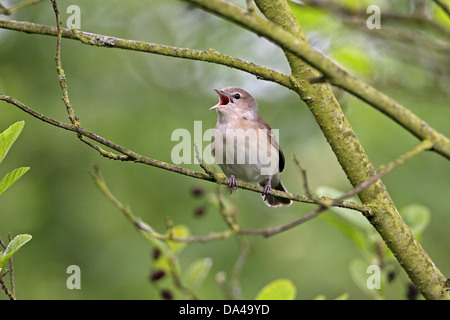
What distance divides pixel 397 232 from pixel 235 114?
2.38 meters

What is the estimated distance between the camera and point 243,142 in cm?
443

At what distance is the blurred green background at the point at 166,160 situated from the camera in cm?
595

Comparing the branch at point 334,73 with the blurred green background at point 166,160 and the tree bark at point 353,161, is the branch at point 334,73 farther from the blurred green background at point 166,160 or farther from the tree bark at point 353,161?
the blurred green background at point 166,160

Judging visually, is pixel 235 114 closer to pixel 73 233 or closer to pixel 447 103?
pixel 447 103

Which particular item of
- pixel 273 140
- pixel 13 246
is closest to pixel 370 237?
pixel 273 140

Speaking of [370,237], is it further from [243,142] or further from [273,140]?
[273,140]

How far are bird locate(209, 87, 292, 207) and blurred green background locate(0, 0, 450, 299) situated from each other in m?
0.85

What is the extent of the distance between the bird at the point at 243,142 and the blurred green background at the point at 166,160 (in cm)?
85

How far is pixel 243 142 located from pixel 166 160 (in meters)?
2.05

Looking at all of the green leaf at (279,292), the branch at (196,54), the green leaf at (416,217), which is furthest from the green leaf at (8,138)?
the green leaf at (416,217)

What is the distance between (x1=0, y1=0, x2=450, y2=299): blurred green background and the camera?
19.5 ft

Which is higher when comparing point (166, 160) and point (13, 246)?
point (166, 160)

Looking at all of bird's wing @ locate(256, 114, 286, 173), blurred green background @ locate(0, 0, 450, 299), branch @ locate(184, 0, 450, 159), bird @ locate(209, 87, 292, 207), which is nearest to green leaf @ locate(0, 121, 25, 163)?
branch @ locate(184, 0, 450, 159)

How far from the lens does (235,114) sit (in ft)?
15.2
